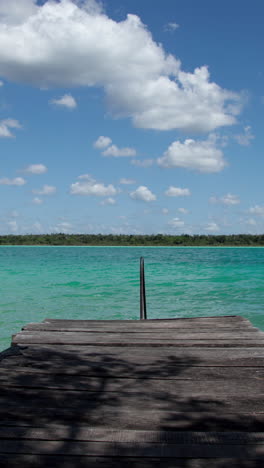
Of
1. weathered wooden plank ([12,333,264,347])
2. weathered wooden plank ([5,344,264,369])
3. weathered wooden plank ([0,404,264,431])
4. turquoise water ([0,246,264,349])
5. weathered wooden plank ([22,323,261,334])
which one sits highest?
weathered wooden plank ([0,404,264,431])

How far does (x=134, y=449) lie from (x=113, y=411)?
56 cm

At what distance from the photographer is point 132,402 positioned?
9.80ft

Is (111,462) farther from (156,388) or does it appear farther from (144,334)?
(144,334)

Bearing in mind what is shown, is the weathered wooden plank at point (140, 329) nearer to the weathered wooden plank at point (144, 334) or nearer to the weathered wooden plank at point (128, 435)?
the weathered wooden plank at point (144, 334)

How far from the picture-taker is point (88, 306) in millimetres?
16969

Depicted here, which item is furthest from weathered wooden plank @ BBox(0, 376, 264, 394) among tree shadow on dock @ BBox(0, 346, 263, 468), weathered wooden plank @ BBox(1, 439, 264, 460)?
weathered wooden plank @ BBox(1, 439, 264, 460)

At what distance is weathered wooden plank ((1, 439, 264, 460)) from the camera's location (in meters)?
2.22

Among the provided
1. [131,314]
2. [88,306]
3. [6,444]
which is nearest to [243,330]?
[6,444]

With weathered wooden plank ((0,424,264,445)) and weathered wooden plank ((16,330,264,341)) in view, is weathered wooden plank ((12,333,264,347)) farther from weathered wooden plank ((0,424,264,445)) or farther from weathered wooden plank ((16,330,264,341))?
weathered wooden plank ((0,424,264,445))

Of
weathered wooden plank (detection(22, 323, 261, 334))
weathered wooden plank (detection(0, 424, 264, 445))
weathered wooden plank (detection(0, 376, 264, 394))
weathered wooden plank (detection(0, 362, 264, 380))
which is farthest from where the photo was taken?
weathered wooden plank (detection(22, 323, 261, 334))

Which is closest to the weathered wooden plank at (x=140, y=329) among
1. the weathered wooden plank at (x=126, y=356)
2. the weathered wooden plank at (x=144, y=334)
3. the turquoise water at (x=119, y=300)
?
the weathered wooden plank at (x=144, y=334)

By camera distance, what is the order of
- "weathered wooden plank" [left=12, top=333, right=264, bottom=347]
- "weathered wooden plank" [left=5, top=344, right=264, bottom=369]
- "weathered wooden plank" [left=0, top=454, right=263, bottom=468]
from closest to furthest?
"weathered wooden plank" [left=0, top=454, right=263, bottom=468] → "weathered wooden plank" [left=5, top=344, right=264, bottom=369] → "weathered wooden plank" [left=12, top=333, right=264, bottom=347]

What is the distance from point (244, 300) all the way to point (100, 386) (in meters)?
16.0

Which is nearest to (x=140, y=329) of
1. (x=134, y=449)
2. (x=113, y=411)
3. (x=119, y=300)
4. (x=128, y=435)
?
(x=113, y=411)
